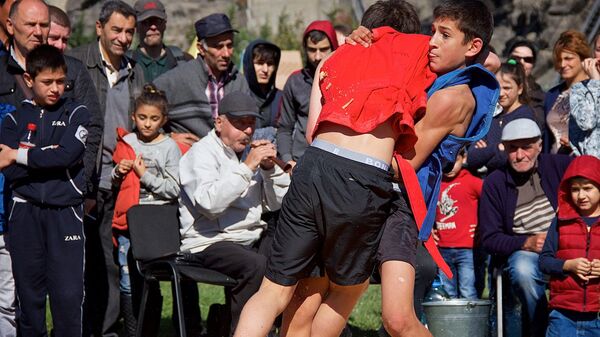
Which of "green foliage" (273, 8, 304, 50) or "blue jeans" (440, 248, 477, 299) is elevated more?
"green foliage" (273, 8, 304, 50)

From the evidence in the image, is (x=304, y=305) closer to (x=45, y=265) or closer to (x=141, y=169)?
(x=45, y=265)

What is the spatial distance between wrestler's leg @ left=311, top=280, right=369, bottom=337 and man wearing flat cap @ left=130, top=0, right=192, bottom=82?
397 centimetres

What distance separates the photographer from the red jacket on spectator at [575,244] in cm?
691

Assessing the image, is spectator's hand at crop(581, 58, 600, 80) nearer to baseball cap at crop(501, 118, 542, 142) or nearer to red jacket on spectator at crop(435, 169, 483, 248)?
baseball cap at crop(501, 118, 542, 142)

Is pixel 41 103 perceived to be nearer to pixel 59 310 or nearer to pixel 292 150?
pixel 59 310

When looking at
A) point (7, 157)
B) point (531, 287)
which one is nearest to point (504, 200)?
point (531, 287)

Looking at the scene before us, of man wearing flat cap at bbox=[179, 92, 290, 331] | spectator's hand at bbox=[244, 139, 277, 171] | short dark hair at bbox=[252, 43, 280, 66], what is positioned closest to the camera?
man wearing flat cap at bbox=[179, 92, 290, 331]

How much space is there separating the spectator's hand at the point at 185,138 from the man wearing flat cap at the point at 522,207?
2.22 meters

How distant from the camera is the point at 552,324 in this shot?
277 inches

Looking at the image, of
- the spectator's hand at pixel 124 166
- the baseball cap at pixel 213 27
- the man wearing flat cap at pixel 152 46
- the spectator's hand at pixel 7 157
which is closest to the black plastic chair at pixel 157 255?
the spectator's hand at pixel 124 166

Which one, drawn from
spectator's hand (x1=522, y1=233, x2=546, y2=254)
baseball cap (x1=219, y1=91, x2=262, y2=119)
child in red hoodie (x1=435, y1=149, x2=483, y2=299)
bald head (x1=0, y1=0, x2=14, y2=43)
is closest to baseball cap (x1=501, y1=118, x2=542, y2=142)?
child in red hoodie (x1=435, y1=149, x2=483, y2=299)

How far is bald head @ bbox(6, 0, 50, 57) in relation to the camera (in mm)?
7238

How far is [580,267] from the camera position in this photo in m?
6.90

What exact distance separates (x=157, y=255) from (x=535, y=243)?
260 cm
